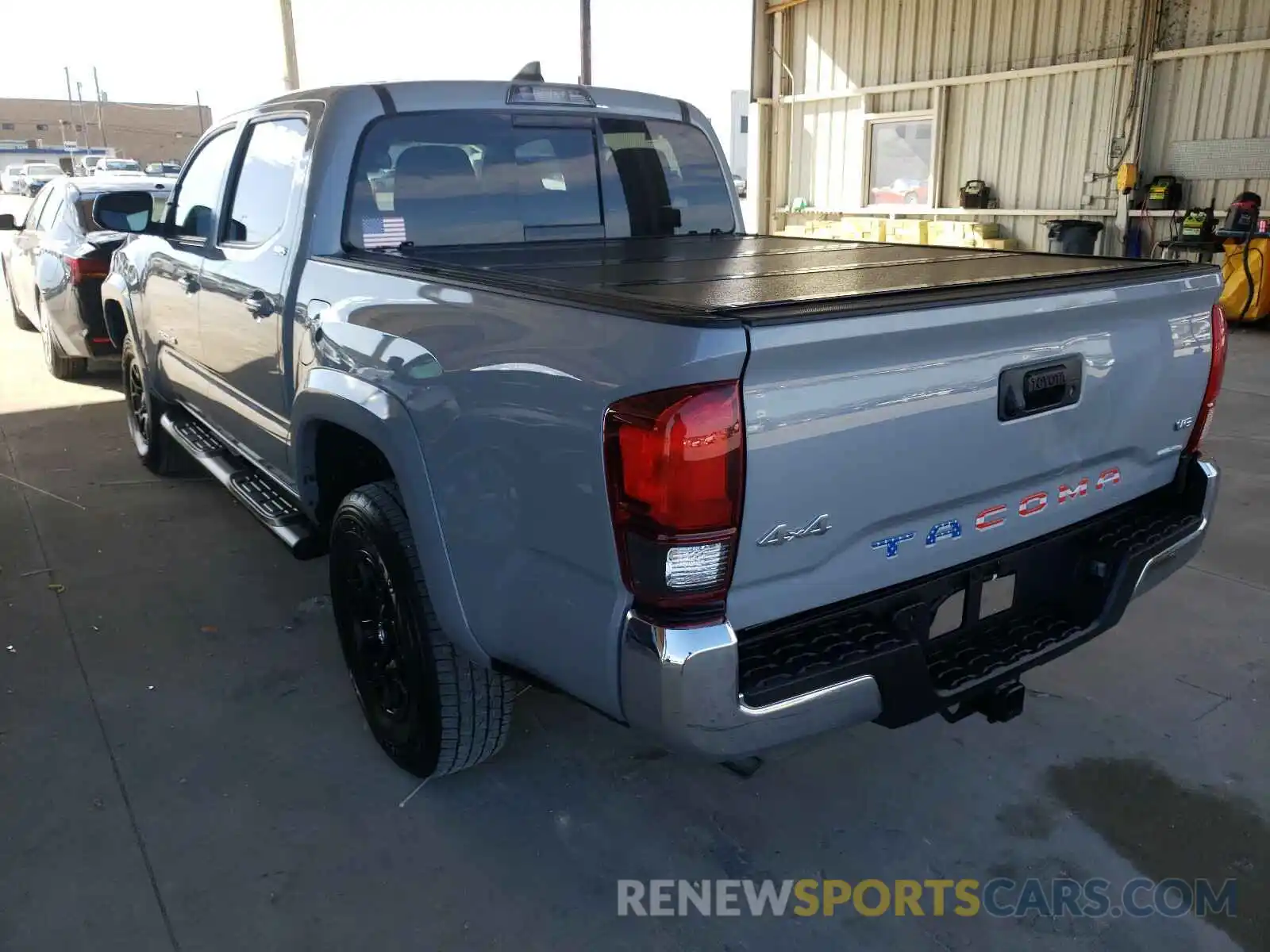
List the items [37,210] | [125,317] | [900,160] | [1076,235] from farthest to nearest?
[900,160]
[1076,235]
[37,210]
[125,317]

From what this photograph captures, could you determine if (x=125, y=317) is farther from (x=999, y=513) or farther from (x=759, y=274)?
(x=999, y=513)

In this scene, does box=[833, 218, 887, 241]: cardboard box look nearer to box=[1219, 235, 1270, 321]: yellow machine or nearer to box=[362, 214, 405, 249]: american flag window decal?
box=[1219, 235, 1270, 321]: yellow machine

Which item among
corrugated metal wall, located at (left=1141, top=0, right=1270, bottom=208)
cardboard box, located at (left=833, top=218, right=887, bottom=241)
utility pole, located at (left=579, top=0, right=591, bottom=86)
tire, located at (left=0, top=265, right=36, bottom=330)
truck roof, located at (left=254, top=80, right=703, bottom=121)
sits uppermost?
utility pole, located at (left=579, top=0, right=591, bottom=86)

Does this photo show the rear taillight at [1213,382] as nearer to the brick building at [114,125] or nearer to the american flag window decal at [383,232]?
the american flag window decal at [383,232]

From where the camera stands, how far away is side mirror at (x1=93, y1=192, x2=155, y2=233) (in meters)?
4.13

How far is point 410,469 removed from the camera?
2361 mm

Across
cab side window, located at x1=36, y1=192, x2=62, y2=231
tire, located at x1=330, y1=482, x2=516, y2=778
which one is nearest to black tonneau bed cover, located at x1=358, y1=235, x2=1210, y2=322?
tire, located at x1=330, y1=482, x2=516, y2=778

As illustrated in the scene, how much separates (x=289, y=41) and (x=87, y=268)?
5.97m

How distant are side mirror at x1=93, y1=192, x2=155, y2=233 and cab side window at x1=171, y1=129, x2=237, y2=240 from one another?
14 centimetres

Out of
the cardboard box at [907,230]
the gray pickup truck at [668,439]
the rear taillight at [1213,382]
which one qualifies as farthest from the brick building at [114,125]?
the rear taillight at [1213,382]

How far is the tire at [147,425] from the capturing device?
525 centimetres

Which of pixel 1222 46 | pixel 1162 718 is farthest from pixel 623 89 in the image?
pixel 1222 46

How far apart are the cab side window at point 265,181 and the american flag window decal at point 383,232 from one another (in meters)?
0.33

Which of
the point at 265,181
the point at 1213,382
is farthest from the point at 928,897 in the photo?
the point at 265,181
